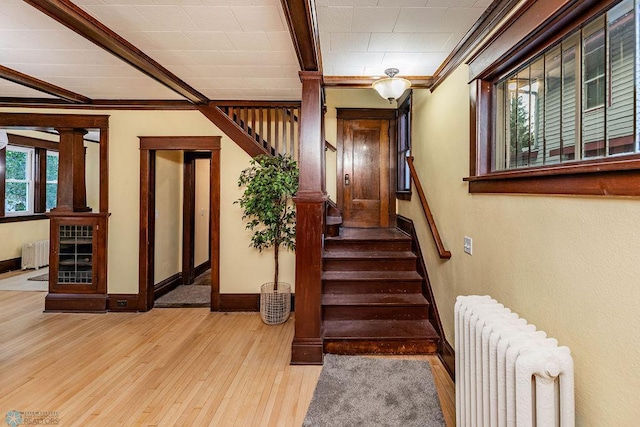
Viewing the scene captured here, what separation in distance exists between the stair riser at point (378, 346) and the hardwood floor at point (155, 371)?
9 cm

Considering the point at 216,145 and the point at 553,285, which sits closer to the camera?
the point at 553,285

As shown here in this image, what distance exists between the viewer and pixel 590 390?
117 cm

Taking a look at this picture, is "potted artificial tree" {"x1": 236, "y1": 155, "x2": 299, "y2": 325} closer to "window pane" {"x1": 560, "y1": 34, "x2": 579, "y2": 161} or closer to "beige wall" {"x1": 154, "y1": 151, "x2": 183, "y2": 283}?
"beige wall" {"x1": 154, "y1": 151, "x2": 183, "y2": 283}

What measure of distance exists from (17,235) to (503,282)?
24.2 ft

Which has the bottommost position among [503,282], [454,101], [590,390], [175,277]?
[175,277]

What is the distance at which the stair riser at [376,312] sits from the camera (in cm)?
302

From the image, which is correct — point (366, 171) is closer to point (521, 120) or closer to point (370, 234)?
point (370, 234)

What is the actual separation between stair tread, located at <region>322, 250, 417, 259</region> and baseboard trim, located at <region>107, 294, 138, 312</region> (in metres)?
2.38

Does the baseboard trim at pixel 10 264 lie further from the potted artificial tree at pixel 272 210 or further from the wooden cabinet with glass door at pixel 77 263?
the potted artificial tree at pixel 272 210

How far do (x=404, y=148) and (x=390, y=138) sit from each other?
0.50 metres

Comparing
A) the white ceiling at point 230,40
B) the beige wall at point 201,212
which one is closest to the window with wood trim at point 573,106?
the white ceiling at point 230,40

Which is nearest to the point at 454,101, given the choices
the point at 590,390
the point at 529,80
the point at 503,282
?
the point at 529,80

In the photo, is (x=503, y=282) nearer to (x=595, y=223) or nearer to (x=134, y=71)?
(x=595, y=223)

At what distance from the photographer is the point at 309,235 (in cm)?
266
